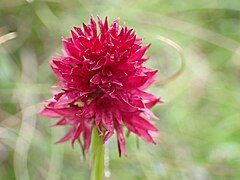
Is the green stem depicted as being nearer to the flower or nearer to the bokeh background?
the flower

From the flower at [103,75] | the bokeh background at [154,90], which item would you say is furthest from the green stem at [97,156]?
the bokeh background at [154,90]

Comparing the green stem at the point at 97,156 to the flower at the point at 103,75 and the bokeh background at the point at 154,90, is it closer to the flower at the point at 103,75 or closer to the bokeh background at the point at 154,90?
the flower at the point at 103,75

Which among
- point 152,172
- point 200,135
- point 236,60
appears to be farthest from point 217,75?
point 152,172

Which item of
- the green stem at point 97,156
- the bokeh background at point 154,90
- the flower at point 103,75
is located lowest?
the green stem at point 97,156

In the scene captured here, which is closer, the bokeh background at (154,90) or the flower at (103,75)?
the flower at (103,75)

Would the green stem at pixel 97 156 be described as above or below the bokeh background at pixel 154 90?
below

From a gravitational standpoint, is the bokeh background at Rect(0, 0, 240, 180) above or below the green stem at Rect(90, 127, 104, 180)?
above

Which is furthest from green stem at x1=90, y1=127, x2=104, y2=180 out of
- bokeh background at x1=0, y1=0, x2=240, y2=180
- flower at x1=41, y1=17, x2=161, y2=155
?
bokeh background at x1=0, y1=0, x2=240, y2=180

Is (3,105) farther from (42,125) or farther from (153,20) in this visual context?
(153,20)
